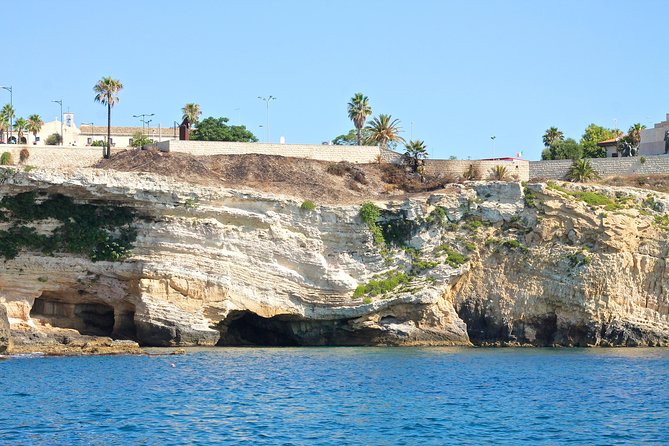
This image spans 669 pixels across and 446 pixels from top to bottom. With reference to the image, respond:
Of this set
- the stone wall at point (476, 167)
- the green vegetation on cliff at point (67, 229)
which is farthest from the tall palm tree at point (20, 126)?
the stone wall at point (476, 167)

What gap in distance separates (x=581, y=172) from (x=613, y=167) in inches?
142

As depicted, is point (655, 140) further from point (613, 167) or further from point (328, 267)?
point (328, 267)

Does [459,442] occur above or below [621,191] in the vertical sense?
below

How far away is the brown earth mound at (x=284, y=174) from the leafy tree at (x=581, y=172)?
7.53 metres

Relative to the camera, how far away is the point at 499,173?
6162 cm

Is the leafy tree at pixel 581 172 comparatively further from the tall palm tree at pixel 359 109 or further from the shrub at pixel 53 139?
the shrub at pixel 53 139

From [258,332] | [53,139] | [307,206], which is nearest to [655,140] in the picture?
[307,206]

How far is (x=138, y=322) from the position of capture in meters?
47.4

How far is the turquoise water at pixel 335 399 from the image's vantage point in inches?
1045

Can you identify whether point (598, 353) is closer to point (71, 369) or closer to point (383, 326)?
point (383, 326)

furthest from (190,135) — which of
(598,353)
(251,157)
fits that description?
(598,353)

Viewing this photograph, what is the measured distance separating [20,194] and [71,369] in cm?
1189

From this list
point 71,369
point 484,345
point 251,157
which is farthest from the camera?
point 251,157

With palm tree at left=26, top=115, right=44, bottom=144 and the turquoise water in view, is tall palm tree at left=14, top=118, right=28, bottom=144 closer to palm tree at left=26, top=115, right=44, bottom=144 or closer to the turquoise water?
palm tree at left=26, top=115, right=44, bottom=144
